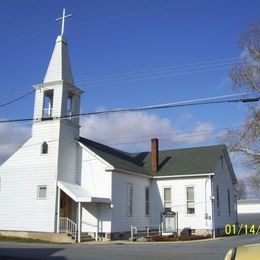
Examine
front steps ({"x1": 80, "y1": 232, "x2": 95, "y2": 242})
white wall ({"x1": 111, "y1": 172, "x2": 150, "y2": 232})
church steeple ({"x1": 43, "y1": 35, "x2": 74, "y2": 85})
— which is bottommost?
front steps ({"x1": 80, "y1": 232, "x2": 95, "y2": 242})

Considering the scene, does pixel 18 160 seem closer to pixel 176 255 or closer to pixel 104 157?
pixel 104 157

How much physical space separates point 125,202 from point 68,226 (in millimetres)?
4636

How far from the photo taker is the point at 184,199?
35594 mm

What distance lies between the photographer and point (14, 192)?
31.6 metres

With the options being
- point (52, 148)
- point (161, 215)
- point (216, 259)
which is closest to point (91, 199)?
point (52, 148)

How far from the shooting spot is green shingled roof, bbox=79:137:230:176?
3400 cm

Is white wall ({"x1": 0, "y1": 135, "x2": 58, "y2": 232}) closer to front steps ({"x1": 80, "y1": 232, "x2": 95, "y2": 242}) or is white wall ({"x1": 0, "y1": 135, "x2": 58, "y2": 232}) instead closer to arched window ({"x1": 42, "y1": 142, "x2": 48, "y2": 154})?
arched window ({"x1": 42, "y1": 142, "x2": 48, "y2": 154})

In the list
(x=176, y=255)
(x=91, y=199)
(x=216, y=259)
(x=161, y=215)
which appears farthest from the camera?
(x=161, y=215)

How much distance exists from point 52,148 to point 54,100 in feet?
11.6

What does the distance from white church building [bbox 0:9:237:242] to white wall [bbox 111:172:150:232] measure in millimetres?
67

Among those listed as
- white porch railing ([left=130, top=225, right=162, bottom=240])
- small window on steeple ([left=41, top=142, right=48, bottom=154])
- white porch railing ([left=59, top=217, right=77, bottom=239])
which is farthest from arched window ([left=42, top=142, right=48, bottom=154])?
white porch railing ([left=130, top=225, right=162, bottom=240])

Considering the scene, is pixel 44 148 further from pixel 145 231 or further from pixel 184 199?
pixel 184 199

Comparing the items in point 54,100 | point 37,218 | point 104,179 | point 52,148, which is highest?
point 54,100

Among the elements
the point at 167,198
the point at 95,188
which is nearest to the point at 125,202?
the point at 95,188
